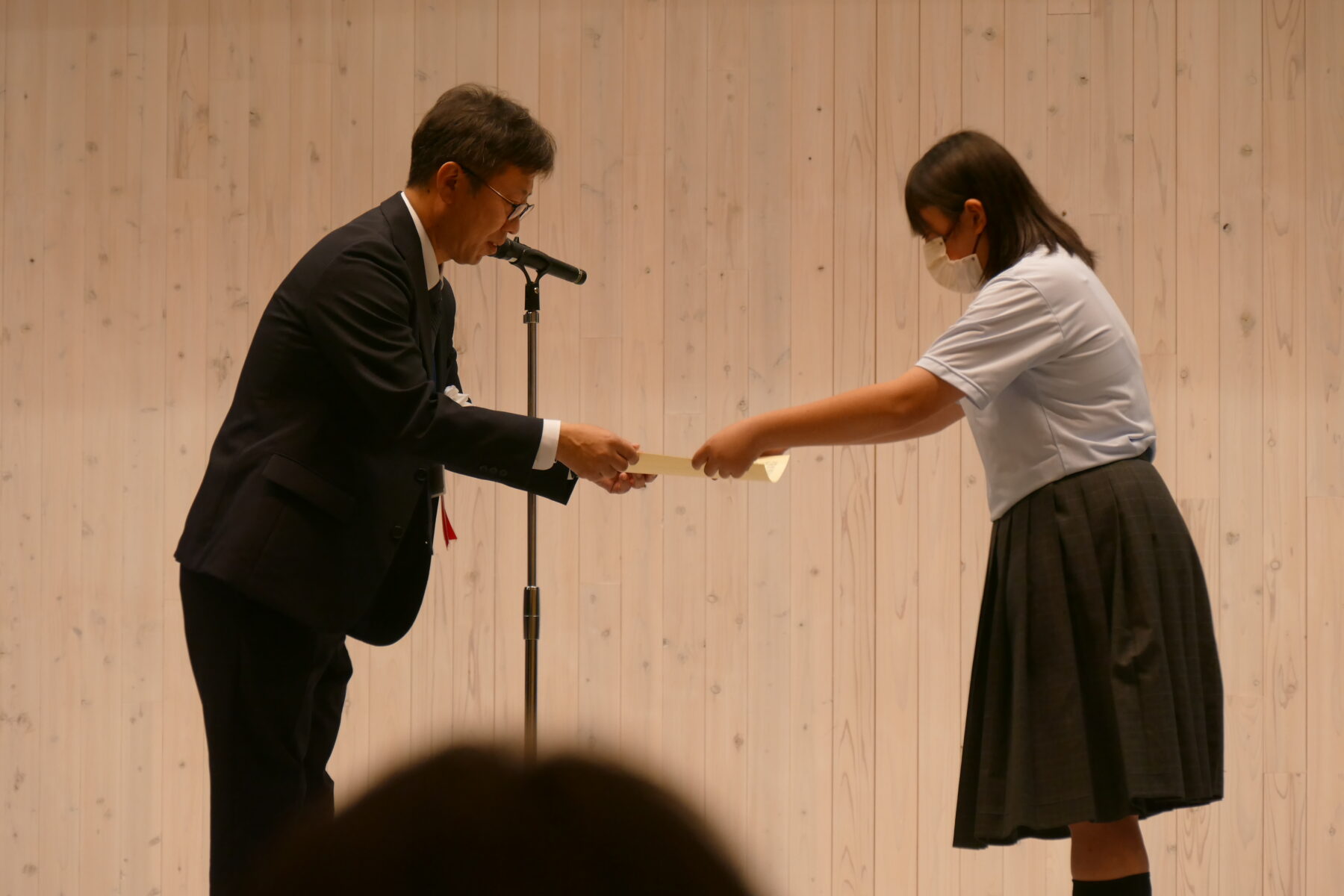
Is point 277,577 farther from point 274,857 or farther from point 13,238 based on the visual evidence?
point 13,238

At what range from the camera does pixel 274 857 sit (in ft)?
1.50

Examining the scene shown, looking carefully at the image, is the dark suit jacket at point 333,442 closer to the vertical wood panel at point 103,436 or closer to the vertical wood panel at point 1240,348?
the vertical wood panel at point 103,436

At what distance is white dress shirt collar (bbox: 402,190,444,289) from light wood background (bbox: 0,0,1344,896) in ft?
3.09

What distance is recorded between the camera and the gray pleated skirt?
1.73 metres

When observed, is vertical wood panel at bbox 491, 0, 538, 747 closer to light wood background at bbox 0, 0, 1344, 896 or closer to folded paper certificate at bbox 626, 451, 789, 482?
light wood background at bbox 0, 0, 1344, 896

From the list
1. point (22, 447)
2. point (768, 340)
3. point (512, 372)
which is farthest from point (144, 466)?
point (768, 340)

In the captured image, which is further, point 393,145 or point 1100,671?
point 393,145

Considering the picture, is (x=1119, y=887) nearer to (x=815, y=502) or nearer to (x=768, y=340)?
(x=815, y=502)

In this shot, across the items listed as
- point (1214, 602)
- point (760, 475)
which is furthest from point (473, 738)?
point (1214, 602)

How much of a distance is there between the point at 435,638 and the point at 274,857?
267 centimetres

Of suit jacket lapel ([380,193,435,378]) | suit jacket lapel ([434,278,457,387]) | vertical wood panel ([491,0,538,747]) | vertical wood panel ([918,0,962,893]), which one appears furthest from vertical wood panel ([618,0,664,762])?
suit jacket lapel ([380,193,435,378])

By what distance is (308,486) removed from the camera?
185 cm

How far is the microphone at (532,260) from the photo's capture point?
90.0 inches

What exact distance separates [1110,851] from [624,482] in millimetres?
1068
